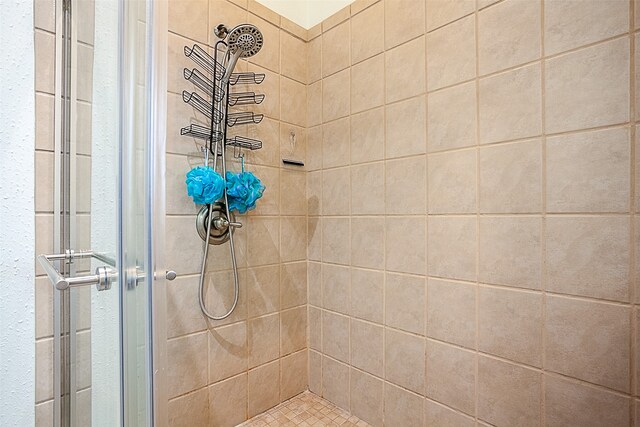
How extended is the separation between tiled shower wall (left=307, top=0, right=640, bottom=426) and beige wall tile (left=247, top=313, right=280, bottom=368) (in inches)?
8.3

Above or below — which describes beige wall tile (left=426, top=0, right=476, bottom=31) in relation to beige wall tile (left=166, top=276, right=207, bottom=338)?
above

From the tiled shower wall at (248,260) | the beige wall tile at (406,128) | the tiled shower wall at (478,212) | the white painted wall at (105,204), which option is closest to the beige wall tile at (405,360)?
the tiled shower wall at (478,212)

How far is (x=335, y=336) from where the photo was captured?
1355 millimetres

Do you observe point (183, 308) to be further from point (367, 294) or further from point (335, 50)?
point (335, 50)

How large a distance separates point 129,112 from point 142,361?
0.34 m

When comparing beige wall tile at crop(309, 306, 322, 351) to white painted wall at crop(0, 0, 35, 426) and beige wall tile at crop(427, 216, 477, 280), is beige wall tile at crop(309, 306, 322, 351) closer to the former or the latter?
beige wall tile at crop(427, 216, 477, 280)

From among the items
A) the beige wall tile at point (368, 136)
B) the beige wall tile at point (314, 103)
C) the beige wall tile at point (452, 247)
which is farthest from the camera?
the beige wall tile at point (314, 103)

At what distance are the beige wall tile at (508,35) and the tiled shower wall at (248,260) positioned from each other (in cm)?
77

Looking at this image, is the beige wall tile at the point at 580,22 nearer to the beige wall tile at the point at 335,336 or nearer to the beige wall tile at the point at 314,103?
the beige wall tile at the point at 314,103

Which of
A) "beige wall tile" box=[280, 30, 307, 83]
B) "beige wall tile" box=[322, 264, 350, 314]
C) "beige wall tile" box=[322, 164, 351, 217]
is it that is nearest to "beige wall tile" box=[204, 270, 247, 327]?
"beige wall tile" box=[322, 264, 350, 314]

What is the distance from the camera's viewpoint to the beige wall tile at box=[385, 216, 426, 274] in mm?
1080

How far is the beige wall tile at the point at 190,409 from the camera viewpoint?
107 centimetres

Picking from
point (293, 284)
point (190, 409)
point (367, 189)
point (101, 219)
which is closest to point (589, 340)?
point (367, 189)

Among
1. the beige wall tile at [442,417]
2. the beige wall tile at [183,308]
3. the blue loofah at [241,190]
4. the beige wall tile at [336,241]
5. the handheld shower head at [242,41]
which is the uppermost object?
the handheld shower head at [242,41]
